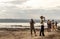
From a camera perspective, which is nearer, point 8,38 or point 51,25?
point 8,38

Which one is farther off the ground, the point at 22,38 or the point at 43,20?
the point at 43,20

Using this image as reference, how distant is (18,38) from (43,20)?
11.4ft

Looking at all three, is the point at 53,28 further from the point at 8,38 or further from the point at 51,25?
the point at 8,38

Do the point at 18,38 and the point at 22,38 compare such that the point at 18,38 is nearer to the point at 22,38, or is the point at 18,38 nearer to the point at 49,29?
the point at 22,38

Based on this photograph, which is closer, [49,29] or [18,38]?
[18,38]

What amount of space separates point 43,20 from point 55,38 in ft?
7.39

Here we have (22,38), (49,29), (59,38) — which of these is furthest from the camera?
(49,29)

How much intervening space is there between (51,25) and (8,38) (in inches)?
357

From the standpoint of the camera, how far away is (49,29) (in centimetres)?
3397

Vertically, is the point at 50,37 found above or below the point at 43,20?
below

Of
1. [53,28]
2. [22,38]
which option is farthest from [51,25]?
[22,38]

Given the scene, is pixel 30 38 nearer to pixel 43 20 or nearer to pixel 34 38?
pixel 34 38

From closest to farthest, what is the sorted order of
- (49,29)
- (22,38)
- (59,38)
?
(59,38) < (22,38) < (49,29)

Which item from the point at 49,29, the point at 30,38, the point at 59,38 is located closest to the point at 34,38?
the point at 30,38
